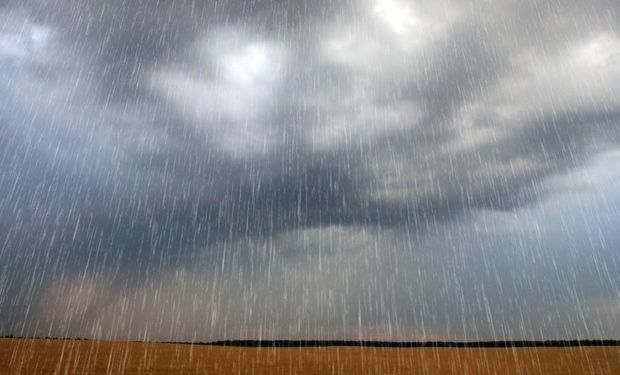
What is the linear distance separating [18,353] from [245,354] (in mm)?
18002

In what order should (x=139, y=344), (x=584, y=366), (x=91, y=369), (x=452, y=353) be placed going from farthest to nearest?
(x=452, y=353)
(x=139, y=344)
(x=584, y=366)
(x=91, y=369)

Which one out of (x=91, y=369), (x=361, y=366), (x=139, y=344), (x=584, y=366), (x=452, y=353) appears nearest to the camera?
(x=91, y=369)

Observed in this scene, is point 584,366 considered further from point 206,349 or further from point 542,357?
point 206,349

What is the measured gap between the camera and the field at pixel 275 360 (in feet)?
101

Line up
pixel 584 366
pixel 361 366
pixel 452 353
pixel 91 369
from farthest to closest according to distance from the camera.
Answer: pixel 452 353, pixel 584 366, pixel 361 366, pixel 91 369

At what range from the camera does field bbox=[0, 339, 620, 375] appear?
101 ft

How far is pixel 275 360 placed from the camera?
36.8m

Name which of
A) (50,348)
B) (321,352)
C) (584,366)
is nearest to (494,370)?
(584,366)

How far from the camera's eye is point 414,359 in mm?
40281

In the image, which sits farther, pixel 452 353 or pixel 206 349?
pixel 452 353

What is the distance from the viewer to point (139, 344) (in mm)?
42000

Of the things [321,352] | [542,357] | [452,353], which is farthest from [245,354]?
[542,357]

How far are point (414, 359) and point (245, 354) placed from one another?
1578 centimetres

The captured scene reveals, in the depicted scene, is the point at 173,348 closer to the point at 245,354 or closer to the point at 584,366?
the point at 245,354
